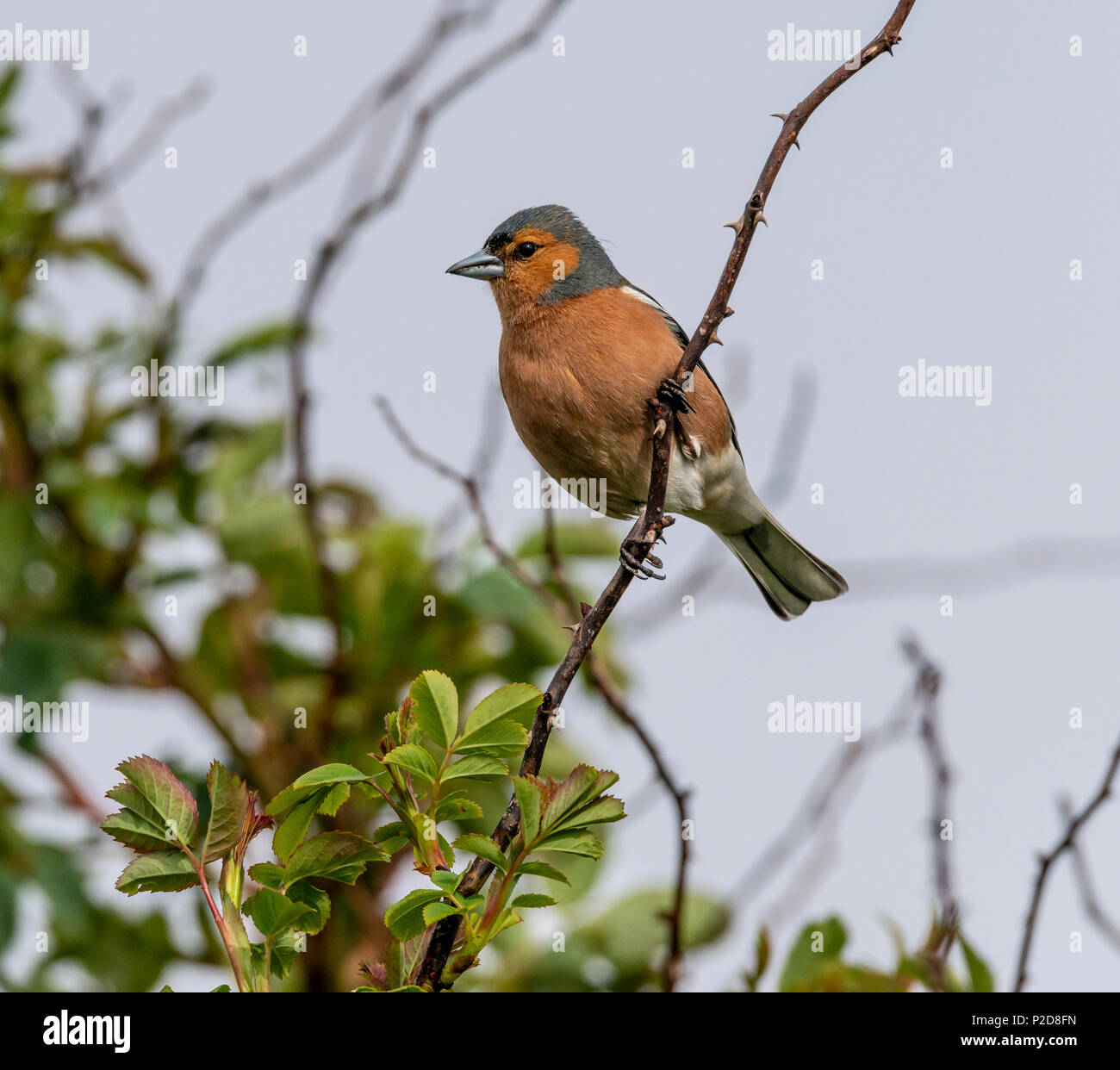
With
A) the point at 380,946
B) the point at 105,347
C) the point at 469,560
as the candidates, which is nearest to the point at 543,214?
the point at 469,560

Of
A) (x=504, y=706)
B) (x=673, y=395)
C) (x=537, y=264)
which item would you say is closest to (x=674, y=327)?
(x=537, y=264)

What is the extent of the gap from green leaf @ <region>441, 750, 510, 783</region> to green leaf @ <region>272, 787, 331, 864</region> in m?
0.18

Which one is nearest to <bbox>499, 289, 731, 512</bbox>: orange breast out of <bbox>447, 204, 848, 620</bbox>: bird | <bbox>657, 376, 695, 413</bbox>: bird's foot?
<bbox>447, 204, 848, 620</bbox>: bird

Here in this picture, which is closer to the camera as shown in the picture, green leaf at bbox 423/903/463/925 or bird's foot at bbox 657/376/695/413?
green leaf at bbox 423/903/463/925

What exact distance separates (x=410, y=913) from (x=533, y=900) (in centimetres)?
16

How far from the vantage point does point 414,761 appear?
1.69 m

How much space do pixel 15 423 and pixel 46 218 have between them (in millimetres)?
752

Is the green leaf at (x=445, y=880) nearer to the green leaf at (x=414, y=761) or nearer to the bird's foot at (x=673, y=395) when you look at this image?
the green leaf at (x=414, y=761)

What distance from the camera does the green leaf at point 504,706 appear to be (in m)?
1.74

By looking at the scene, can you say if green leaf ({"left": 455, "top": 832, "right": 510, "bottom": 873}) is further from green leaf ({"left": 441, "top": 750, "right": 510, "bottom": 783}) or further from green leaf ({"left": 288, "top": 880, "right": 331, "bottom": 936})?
green leaf ({"left": 288, "top": 880, "right": 331, "bottom": 936})

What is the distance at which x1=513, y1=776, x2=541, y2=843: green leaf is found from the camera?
1662 millimetres

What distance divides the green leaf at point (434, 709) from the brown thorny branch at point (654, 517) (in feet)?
0.44

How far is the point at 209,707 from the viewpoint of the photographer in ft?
13.9

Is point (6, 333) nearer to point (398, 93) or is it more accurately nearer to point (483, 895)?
point (398, 93)
